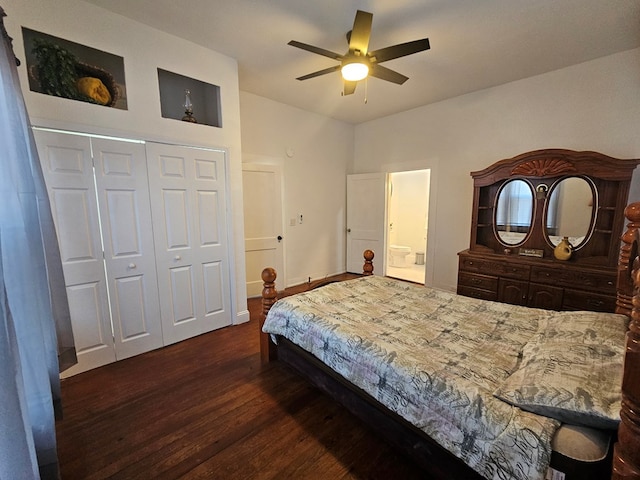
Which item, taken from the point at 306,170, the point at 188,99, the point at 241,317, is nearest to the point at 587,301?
the point at 241,317

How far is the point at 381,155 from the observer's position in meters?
4.94

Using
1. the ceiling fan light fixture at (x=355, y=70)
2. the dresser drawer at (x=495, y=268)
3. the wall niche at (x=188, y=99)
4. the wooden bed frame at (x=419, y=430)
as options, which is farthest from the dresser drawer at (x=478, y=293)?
the wall niche at (x=188, y=99)

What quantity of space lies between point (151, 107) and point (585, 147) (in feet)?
14.8

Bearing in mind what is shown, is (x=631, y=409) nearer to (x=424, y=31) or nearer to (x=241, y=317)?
(x=424, y=31)

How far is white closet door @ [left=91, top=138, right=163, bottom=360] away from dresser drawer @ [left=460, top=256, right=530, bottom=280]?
3.55 meters

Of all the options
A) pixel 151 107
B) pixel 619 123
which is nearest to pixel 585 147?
pixel 619 123

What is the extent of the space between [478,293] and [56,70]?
Answer: 466 cm

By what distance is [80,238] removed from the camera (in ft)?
7.36

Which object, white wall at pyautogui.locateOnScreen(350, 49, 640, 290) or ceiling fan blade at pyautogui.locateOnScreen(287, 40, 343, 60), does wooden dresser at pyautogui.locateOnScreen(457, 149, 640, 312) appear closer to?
white wall at pyautogui.locateOnScreen(350, 49, 640, 290)

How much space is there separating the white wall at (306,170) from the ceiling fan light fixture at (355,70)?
198cm

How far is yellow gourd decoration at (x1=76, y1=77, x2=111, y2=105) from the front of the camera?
2.25 meters

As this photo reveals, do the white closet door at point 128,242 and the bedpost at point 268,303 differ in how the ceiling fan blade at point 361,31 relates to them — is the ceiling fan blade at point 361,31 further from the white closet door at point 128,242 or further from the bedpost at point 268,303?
the white closet door at point 128,242

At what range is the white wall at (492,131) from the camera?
286 cm

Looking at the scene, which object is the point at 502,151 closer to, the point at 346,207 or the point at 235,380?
the point at 346,207
